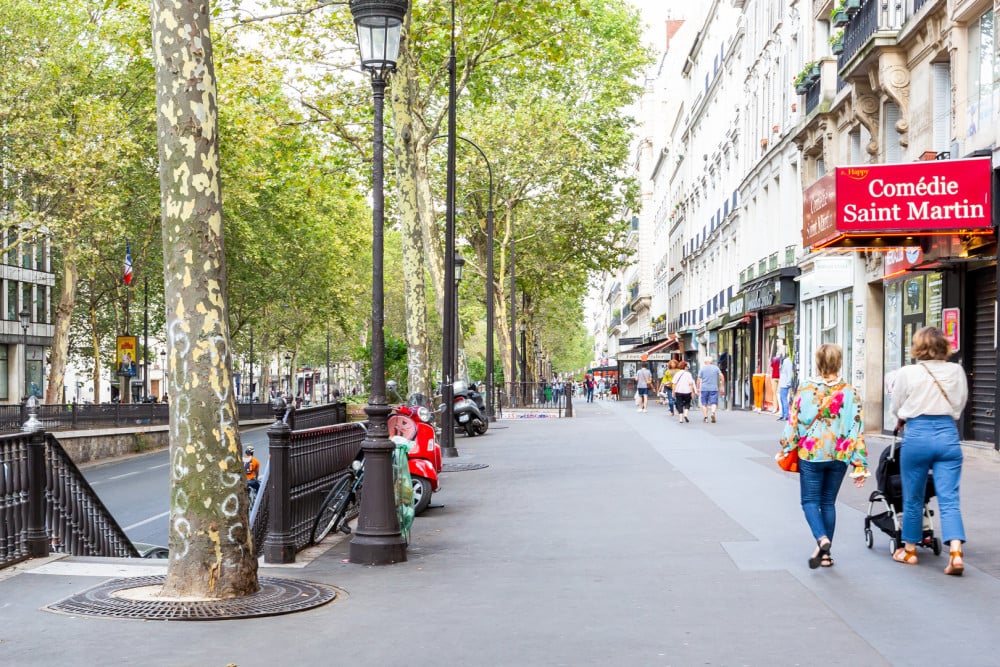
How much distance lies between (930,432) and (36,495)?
21.6 ft

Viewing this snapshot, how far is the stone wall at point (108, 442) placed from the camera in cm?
3456

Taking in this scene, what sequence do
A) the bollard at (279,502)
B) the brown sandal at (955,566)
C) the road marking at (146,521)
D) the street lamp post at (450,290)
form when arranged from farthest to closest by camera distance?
the street lamp post at (450,290) < the road marking at (146,521) < the bollard at (279,502) < the brown sandal at (955,566)

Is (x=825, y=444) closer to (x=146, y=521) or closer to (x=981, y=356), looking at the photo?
(x=981, y=356)

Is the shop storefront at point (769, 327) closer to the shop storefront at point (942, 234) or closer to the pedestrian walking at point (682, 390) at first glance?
the pedestrian walking at point (682, 390)

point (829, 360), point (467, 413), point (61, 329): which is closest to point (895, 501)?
point (829, 360)

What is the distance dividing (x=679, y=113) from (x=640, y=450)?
53.5 metres

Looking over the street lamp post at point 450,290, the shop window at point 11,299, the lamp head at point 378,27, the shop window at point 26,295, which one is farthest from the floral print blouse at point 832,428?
the shop window at point 26,295

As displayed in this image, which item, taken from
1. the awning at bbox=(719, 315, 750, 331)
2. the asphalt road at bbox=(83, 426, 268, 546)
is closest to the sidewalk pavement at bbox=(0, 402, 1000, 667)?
the asphalt road at bbox=(83, 426, 268, 546)

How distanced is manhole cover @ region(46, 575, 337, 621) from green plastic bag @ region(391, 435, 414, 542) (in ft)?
6.26

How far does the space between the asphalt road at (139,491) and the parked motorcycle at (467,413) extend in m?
4.49

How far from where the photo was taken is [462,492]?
51.5 feet

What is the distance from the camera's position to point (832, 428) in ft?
29.9

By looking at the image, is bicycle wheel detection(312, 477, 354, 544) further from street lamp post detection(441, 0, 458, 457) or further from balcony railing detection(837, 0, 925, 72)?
balcony railing detection(837, 0, 925, 72)

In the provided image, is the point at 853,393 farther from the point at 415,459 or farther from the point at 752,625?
the point at 415,459
